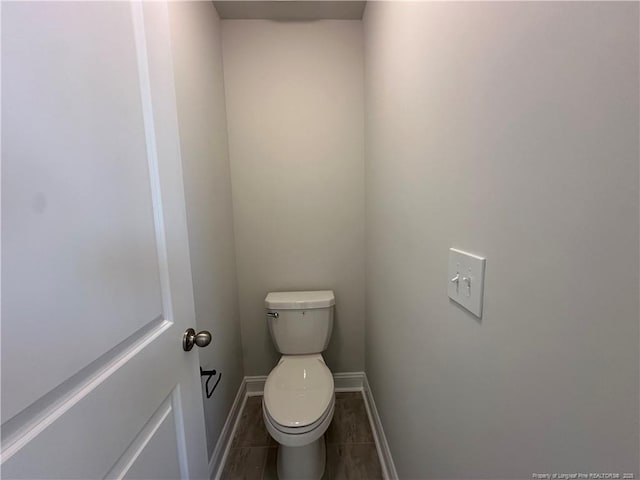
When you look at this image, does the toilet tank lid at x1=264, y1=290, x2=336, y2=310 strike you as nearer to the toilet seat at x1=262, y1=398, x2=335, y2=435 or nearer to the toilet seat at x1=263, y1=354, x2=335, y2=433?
the toilet seat at x1=263, y1=354, x2=335, y2=433

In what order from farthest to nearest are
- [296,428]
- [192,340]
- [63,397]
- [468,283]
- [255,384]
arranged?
[255,384] → [296,428] → [192,340] → [468,283] → [63,397]

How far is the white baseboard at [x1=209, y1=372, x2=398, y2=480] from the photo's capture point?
1.24 m

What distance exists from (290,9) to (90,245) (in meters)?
1.61

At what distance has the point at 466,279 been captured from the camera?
58cm

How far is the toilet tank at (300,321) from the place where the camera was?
156 centimetres

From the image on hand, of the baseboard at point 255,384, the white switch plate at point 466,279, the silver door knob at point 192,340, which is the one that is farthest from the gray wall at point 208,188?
the white switch plate at point 466,279

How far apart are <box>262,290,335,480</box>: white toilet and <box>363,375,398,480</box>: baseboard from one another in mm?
283

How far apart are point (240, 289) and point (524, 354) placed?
60.7 inches

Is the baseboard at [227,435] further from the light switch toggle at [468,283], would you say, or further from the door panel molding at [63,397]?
the light switch toggle at [468,283]

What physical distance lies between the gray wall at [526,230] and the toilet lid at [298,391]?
44 cm

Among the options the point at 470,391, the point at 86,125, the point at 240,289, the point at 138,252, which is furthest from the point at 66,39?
the point at 240,289

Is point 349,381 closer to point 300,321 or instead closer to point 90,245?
point 300,321

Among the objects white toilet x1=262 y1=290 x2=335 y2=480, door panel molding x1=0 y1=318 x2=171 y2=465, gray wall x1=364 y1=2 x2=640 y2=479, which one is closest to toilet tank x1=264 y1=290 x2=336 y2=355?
white toilet x1=262 y1=290 x2=335 y2=480

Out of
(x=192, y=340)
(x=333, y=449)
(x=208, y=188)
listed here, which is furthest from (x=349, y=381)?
(x=208, y=188)
